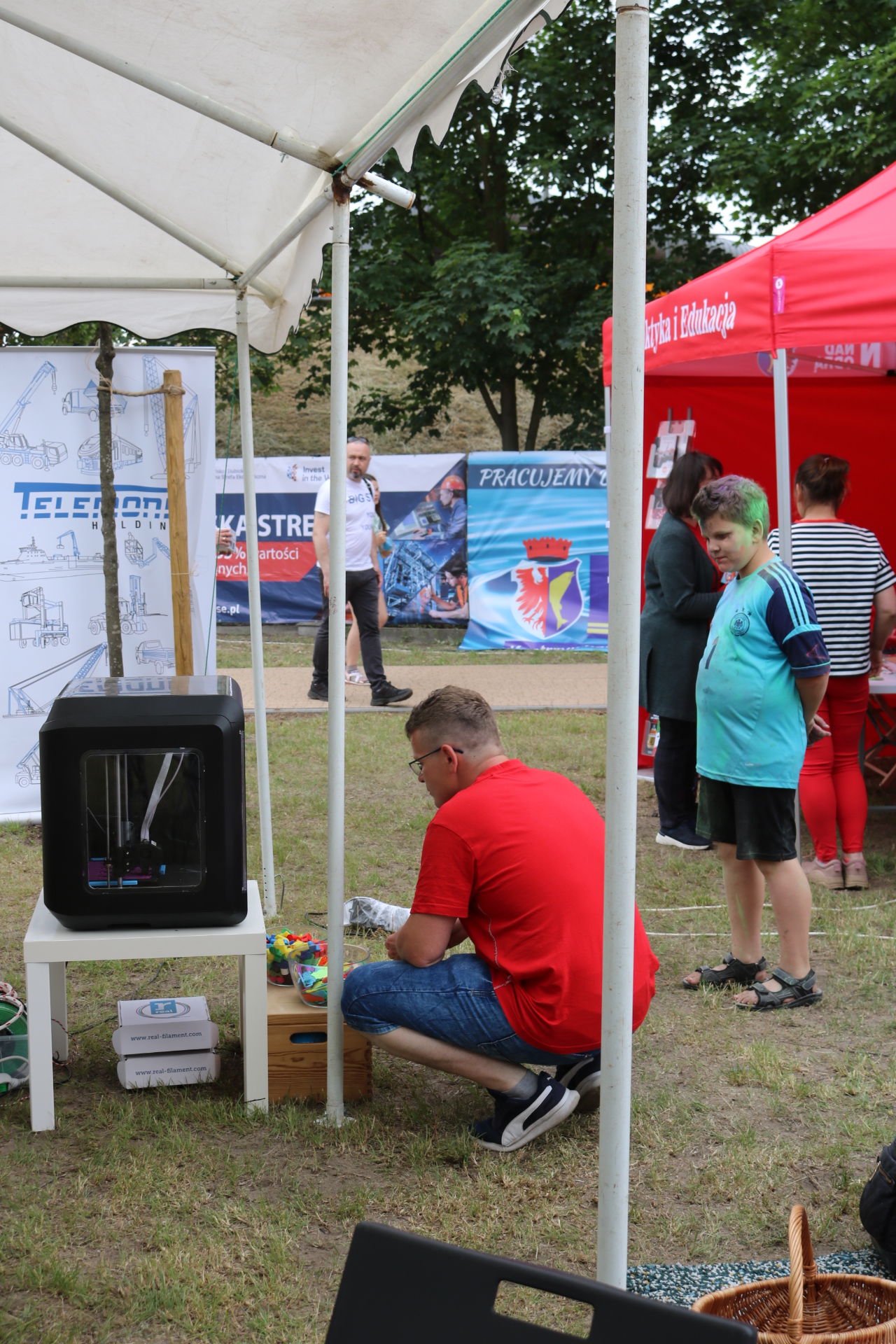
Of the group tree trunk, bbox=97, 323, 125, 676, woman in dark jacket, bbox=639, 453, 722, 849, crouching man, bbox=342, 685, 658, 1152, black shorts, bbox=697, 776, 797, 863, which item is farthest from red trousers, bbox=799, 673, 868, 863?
tree trunk, bbox=97, 323, 125, 676

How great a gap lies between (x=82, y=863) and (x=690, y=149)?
53.3 feet

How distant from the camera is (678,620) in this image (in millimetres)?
5445

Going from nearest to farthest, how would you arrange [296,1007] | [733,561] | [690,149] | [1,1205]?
1. [1,1205]
2. [296,1007]
3. [733,561]
4. [690,149]

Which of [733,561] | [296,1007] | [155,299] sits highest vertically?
[155,299]

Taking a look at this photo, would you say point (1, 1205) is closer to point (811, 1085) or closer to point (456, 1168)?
point (456, 1168)

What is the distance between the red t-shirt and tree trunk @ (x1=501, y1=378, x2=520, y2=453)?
604 inches

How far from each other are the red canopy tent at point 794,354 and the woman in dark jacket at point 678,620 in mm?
488

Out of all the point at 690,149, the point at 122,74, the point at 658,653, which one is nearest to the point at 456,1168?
the point at 122,74

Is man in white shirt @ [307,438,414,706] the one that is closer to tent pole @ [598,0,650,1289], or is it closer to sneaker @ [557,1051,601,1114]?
sneaker @ [557,1051,601,1114]

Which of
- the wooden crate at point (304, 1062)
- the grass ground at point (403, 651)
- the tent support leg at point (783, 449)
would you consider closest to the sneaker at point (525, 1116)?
the wooden crate at point (304, 1062)

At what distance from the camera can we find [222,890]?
3.05m

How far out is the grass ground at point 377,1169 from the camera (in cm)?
242

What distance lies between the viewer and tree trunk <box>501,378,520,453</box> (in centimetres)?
1780

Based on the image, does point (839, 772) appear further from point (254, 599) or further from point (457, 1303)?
point (457, 1303)
